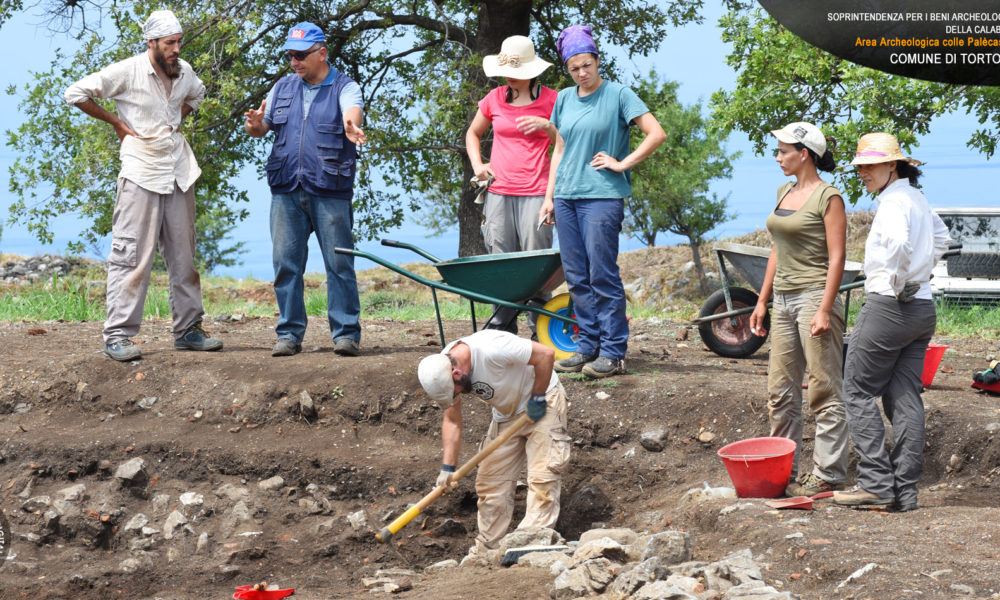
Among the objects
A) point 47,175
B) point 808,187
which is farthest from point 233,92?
point 808,187

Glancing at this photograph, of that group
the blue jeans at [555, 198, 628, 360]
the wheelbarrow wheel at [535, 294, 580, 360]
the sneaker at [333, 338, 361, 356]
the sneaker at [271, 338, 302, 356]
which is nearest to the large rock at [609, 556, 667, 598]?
the blue jeans at [555, 198, 628, 360]

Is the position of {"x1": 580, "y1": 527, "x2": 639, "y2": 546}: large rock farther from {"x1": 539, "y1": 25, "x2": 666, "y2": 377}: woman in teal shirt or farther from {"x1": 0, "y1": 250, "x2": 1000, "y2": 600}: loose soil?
{"x1": 539, "y1": 25, "x2": 666, "y2": 377}: woman in teal shirt

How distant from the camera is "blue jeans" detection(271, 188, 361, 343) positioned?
6.21 meters

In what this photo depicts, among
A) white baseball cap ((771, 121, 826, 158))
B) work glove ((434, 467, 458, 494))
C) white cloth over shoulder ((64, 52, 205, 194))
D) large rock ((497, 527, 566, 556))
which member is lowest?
large rock ((497, 527, 566, 556))

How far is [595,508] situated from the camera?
5246mm

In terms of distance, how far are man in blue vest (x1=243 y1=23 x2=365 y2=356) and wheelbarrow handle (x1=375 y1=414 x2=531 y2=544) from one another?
2.08 m

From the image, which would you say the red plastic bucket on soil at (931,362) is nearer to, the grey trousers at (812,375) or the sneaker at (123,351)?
the grey trousers at (812,375)

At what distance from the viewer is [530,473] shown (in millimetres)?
4762

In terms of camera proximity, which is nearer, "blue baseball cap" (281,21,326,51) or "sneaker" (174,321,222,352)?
"blue baseball cap" (281,21,326,51)

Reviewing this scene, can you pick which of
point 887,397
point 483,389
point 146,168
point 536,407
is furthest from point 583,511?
point 146,168

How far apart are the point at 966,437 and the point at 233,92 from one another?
900cm

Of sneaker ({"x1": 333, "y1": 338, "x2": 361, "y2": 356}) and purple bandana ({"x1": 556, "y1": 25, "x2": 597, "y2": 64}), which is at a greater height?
purple bandana ({"x1": 556, "y1": 25, "x2": 597, "y2": 64})

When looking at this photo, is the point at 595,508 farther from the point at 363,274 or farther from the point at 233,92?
the point at 363,274

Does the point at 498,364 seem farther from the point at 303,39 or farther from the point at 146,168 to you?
the point at 146,168
